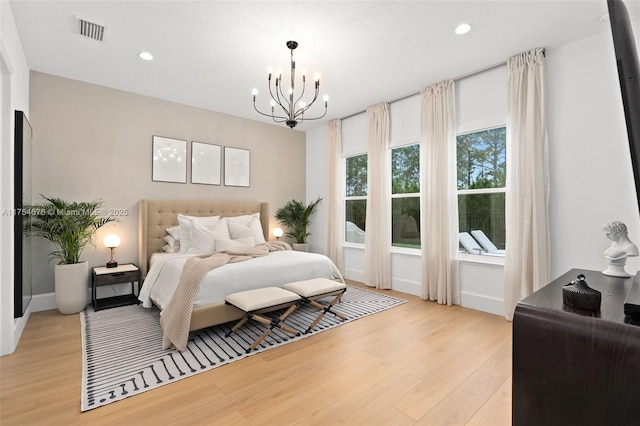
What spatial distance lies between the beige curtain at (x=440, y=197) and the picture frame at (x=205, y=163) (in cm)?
329

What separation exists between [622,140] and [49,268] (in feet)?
20.5

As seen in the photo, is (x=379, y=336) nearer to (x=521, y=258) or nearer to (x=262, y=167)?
(x=521, y=258)

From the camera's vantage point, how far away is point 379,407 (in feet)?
6.10

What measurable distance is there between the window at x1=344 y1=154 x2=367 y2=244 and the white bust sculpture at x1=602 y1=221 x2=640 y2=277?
347 centimetres

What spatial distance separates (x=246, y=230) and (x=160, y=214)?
1.25m

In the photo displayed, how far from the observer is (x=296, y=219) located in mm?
5875

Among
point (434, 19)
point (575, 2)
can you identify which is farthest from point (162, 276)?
point (575, 2)

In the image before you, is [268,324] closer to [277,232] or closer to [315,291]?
[315,291]

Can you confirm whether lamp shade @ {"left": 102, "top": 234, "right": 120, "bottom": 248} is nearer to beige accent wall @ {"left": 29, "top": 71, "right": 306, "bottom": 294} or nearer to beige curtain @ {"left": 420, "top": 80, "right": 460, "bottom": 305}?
beige accent wall @ {"left": 29, "top": 71, "right": 306, "bottom": 294}

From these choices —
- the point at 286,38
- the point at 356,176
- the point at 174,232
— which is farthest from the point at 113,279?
the point at 356,176

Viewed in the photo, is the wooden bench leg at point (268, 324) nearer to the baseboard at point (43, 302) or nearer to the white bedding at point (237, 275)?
the white bedding at point (237, 275)

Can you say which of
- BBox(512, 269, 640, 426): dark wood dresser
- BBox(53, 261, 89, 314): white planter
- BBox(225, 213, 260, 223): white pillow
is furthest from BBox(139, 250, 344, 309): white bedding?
BBox(512, 269, 640, 426): dark wood dresser

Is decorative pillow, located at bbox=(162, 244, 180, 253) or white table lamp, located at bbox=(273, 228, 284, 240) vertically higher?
white table lamp, located at bbox=(273, 228, 284, 240)

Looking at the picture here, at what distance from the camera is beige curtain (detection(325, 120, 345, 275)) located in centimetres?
549
